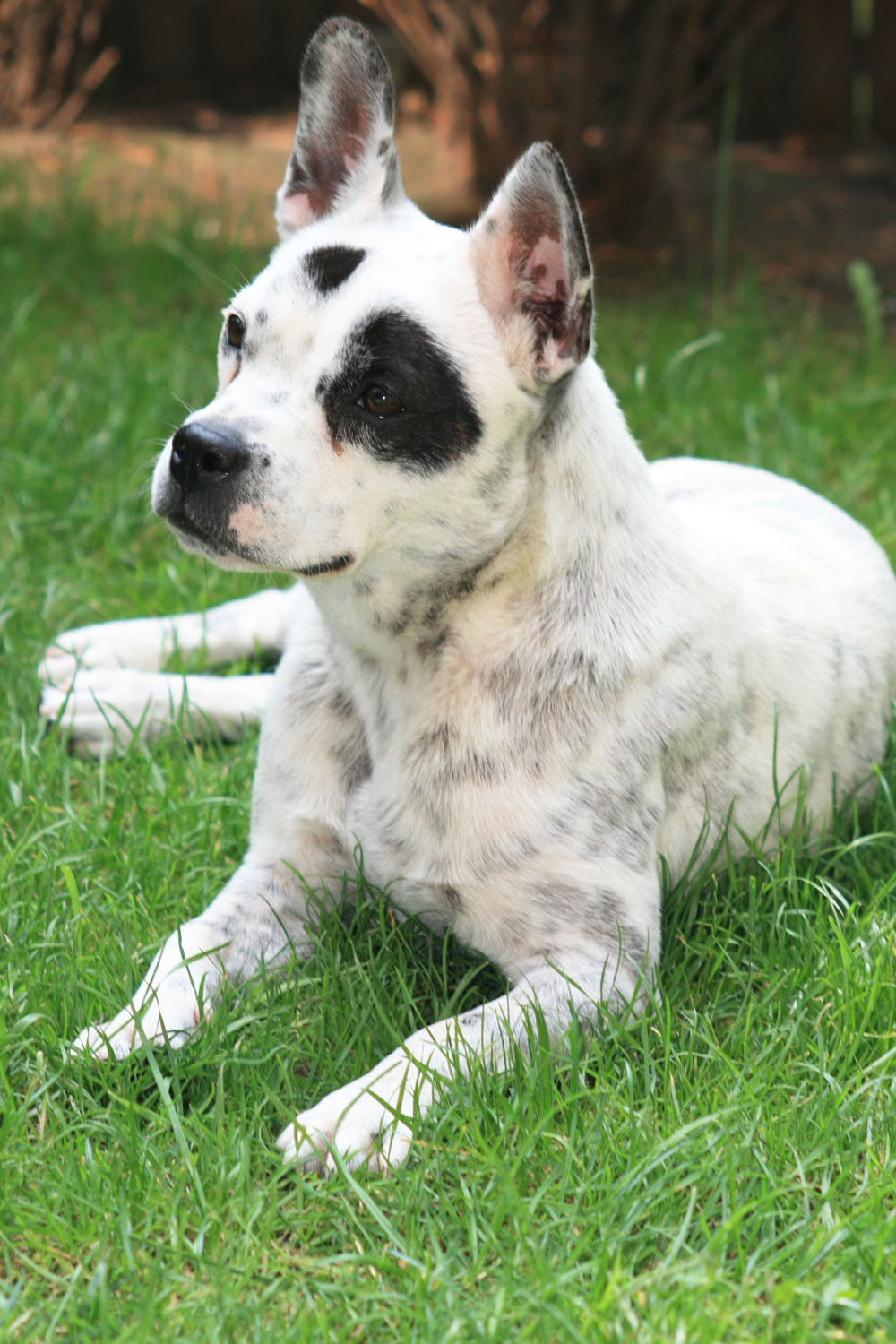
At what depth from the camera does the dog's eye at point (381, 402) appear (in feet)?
8.05

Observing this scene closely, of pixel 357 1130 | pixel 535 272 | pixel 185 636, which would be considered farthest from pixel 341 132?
pixel 357 1130

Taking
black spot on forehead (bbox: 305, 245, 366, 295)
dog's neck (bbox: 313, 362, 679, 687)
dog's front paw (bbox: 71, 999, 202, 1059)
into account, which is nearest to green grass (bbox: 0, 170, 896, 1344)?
dog's front paw (bbox: 71, 999, 202, 1059)

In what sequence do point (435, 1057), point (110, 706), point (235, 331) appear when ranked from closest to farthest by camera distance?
point (435, 1057), point (235, 331), point (110, 706)

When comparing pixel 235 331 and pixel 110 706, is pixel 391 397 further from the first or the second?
pixel 110 706

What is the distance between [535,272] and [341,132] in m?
0.61

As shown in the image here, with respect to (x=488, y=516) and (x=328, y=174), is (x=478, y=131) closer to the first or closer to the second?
(x=328, y=174)

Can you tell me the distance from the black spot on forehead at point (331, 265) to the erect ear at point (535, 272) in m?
0.20

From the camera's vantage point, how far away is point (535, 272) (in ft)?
8.29

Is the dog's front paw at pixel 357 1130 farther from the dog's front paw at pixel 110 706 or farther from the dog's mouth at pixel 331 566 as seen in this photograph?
the dog's front paw at pixel 110 706

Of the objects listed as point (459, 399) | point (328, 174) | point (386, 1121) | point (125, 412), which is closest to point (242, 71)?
point (125, 412)

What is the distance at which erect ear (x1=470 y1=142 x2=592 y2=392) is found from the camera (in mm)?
2430

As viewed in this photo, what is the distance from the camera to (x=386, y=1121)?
2336 millimetres

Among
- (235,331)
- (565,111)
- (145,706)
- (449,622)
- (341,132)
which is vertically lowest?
(145,706)

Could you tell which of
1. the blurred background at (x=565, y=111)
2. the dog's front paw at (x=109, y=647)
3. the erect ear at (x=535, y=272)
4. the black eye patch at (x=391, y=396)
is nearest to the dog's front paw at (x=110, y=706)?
the dog's front paw at (x=109, y=647)
